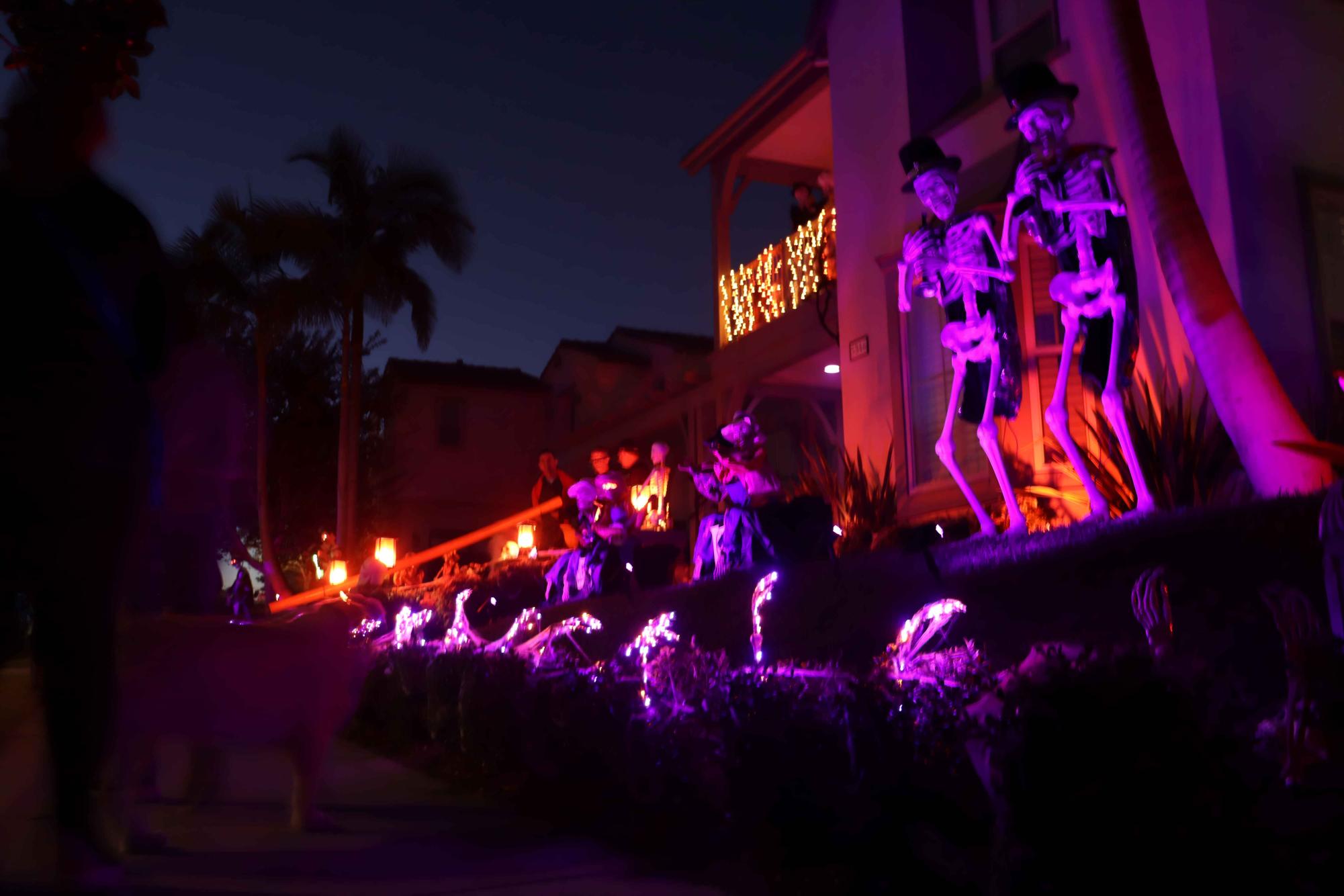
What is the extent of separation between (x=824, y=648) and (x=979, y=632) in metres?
0.85

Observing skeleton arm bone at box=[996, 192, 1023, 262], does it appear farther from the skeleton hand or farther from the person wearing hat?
the skeleton hand

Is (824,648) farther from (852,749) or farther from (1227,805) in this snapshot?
(1227,805)

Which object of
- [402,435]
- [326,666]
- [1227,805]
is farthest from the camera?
[402,435]

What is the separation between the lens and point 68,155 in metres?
2.23

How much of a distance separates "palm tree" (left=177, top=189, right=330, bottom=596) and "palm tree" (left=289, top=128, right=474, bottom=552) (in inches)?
21.5

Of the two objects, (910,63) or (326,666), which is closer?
(326,666)

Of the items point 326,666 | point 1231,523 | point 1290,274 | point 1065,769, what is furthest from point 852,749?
point 1290,274

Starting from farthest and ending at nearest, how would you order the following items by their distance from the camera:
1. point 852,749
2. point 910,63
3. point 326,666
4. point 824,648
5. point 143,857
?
point 910,63 < point 824,648 < point 326,666 < point 143,857 < point 852,749

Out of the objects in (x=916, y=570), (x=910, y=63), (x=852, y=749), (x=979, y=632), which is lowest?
(x=852, y=749)

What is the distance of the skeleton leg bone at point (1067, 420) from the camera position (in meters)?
5.09

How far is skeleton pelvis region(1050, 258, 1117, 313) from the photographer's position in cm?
496

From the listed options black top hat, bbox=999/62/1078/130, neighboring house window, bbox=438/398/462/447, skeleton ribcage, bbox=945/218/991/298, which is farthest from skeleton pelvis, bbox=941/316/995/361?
neighboring house window, bbox=438/398/462/447

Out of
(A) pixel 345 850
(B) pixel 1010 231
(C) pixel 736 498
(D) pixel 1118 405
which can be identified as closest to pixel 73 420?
(A) pixel 345 850

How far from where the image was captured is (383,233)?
2109 centimetres
